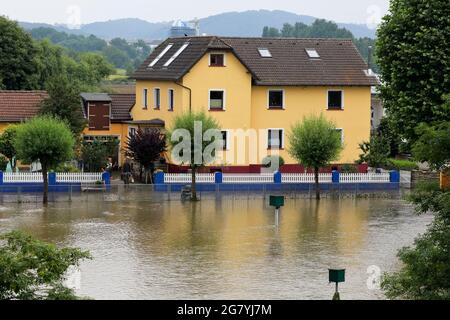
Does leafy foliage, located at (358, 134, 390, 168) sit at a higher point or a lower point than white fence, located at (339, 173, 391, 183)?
higher

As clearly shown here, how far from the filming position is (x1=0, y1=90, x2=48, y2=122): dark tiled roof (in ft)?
189

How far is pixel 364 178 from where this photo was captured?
51.7m

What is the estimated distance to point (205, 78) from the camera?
5422cm

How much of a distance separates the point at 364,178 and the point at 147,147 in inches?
406

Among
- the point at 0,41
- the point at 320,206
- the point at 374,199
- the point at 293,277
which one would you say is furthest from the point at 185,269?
the point at 0,41

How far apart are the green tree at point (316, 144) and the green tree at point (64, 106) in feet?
42.5

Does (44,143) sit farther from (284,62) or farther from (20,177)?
(284,62)

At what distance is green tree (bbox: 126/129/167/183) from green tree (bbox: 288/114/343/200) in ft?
21.6

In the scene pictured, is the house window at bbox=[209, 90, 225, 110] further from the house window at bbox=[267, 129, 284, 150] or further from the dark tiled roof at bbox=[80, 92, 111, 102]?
the dark tiled roof at bbox=[80, 92, 111, 102]

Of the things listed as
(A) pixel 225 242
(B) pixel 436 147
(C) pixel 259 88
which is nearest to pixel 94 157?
(C) pixel 259 88

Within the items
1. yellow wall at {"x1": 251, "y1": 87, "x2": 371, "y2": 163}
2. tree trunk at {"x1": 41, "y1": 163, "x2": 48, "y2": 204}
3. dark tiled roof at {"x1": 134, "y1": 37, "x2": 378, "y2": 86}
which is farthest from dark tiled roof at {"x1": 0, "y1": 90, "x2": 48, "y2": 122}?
tree trunk at {"x1": 41, "y1": 163, "x2": 48, "y2": 204}

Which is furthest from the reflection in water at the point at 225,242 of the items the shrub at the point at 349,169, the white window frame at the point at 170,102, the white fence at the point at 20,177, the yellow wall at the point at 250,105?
the white window frame at the point at 170,102

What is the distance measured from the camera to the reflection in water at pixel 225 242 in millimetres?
28188
